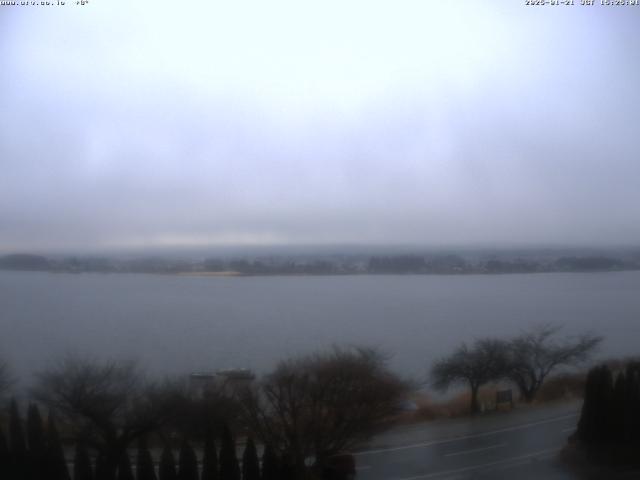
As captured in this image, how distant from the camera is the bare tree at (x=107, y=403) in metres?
3.26

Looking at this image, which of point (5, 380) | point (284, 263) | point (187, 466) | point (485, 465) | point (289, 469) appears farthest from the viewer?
point (284, 263)

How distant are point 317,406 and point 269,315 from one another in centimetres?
67

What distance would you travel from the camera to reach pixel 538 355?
3.84 m

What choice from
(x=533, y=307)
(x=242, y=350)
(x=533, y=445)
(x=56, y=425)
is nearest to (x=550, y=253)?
(x=533, y=307)

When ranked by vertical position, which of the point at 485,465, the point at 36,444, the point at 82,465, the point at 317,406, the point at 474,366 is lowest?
the point at 485,465

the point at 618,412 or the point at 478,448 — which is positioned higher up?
the point at 618,412

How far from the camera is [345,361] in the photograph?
11.4 ft

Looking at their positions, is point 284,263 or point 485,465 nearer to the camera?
point 485,465

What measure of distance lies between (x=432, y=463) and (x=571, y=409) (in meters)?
1.11

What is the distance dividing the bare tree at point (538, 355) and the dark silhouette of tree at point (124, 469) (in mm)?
2563

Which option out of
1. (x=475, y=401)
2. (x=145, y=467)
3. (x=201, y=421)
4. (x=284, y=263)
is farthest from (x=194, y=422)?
(x=475, y=401)

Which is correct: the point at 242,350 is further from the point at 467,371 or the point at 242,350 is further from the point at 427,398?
the point at 467,371

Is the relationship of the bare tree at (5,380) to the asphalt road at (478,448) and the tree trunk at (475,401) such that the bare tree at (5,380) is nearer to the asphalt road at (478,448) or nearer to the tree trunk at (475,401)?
the asphalt road at (478,448)

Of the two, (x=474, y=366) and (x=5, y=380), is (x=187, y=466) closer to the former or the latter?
(x=5, y=380)
